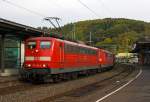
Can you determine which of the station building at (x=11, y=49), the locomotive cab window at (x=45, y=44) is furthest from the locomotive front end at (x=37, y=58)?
the station building at (x=11, y=49)

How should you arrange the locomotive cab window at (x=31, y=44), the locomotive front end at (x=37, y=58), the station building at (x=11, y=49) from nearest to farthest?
the locomotive front end at (x=37, y=58) < the locomotive cab window at (x=31, y=44) < the station building at (x=11, y=49)

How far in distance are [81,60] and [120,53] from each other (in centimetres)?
12526

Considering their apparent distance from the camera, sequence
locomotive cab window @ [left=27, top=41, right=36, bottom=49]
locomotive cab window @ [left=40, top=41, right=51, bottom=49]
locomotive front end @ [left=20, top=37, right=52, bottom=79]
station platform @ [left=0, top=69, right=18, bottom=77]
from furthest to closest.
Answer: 1. station platform @ [left=0, top=69, right=18, bottom=77]
2. locomotive cab window @ [left=27, top=41, right=36, bottom=49]
3. locomotive cab window @ [left=40, top=41, right=51, bottom=49]
4. locomotive front end @ [left=20, top=37, right=52, bottom=79]

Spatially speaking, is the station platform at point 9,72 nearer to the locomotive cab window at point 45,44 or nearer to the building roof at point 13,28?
the building roof at point 13,28

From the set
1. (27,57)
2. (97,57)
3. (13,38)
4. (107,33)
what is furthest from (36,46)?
(107,33)

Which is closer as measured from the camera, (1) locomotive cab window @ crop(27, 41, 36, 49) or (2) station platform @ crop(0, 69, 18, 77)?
(1) locomotive cab window @ crop(27, 41, 36, 49)

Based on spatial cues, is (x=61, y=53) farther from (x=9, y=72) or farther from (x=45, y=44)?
(x=9, y=72)

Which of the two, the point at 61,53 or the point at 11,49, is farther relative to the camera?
the point at 11,49

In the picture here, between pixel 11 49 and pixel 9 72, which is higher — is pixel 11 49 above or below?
above

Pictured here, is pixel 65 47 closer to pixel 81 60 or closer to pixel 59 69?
pixel 59 69

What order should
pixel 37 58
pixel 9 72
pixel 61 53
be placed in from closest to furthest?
pixel 37 58 → pixel 61 53 → pixel 9 72

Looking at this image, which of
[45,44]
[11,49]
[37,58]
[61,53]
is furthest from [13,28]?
[11,49]

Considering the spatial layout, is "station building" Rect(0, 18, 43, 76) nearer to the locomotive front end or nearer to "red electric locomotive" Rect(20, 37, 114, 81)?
the locomotive front end

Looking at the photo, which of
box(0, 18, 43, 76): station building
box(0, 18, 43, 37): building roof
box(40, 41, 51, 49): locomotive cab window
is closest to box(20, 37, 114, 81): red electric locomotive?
box(40, 41, 51, 49): locomotive cab window
